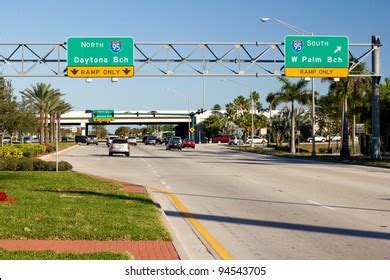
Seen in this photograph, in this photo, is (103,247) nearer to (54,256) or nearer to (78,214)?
(54,256)

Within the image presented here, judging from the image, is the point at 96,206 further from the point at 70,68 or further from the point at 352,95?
the point at 352,95

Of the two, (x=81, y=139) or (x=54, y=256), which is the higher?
(x=81, y=139)

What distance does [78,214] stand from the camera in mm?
12039

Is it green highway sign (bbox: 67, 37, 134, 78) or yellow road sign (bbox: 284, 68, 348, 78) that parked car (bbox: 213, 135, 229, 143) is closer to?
yellow road sign (bbox: 284, 68, 348, 78)

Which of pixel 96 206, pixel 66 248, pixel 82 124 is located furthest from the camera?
pixel 82 124

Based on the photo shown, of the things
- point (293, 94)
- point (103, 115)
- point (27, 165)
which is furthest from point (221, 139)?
point (27, 165)

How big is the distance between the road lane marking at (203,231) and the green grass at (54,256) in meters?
1.68

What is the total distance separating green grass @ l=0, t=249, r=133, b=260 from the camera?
25.4ft

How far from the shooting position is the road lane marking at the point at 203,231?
30.4 feet

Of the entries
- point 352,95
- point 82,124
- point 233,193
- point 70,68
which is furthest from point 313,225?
point 82,124

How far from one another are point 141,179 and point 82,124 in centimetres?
11430

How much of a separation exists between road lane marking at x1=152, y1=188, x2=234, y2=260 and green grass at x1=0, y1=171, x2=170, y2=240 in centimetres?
74

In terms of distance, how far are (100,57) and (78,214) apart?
27.0m

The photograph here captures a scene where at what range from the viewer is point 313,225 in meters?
12.2
